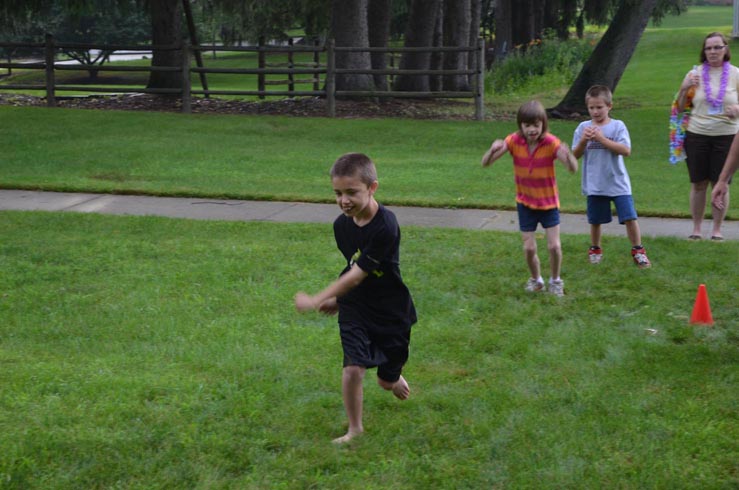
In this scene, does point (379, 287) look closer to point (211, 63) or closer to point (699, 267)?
point (699, 267)

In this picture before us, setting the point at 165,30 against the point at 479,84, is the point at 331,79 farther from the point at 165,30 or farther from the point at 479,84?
the point at 165,30

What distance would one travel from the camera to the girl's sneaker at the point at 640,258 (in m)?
8.20

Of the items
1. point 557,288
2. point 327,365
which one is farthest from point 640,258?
point 327,365

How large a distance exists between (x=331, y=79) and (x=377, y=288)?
56.1 ft

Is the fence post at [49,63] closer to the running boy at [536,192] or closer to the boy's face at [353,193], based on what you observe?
the running boy at [536,192]

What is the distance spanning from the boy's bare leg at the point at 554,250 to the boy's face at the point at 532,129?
71 centimetres

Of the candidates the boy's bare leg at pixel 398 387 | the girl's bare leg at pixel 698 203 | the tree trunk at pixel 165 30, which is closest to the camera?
the boy's bare leg at pixel 398 387

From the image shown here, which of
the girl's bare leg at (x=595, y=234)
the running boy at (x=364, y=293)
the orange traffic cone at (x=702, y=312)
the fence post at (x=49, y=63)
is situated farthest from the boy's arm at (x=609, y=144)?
the fence post at (x=49, y=63)

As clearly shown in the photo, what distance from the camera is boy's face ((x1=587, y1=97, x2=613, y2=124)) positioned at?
7.95 m

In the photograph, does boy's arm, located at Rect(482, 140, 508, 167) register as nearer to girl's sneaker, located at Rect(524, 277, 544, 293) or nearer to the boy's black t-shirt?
girl's sneaker, located at Rect(524, 277, 544, 293)

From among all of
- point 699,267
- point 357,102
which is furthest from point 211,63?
point 699,267

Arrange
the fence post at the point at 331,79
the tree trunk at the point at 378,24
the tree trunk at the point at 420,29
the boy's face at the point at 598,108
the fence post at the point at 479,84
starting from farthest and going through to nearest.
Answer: the tree trunk at the point at 378,24 < the tree trunk at the point at 420,29 < the fence post at the point at 331,79 < the fence post at the point at 479,84 < the boy's face at the point at 598,108

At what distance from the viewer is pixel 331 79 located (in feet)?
70.4

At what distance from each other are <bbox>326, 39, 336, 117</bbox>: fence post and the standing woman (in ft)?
41.5
